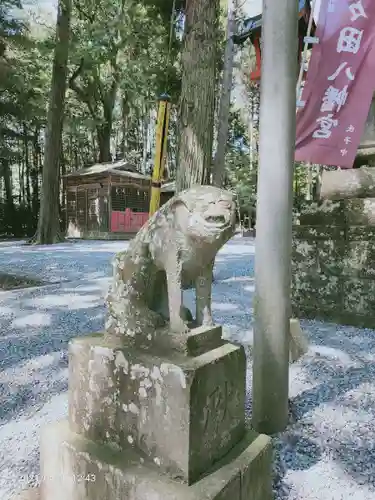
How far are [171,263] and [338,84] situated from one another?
2.94m

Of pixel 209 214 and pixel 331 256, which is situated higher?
pixel 209 214

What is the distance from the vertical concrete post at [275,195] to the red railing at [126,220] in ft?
45.0

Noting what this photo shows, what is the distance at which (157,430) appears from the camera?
3.99ft

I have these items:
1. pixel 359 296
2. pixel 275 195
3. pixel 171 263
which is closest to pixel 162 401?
pixel 171 263

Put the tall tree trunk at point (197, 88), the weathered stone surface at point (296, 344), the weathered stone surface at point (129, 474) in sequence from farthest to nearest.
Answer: the tall tree trunk at point (197, 88), the weathered stone surface at point (296, 344), the weathered stone surface at point (129, 474)

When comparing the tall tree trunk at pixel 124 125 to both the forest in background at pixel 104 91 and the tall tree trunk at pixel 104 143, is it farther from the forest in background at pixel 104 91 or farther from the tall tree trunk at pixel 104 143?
the tall tree trunk at pixel 104 143

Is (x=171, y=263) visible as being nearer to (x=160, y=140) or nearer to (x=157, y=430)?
(x=157, y=430)

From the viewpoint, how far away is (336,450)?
1782 mm

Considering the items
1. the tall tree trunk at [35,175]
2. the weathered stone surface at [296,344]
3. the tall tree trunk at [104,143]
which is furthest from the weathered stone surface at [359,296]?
the tall tree trunk at [35,175]

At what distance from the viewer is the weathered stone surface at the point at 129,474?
116 cm

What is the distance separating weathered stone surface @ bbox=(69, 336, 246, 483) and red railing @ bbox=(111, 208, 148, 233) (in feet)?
46.5

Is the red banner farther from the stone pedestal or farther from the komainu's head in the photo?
the stone pedestal

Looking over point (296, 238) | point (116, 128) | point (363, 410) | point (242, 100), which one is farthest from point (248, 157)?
point (363, 410)

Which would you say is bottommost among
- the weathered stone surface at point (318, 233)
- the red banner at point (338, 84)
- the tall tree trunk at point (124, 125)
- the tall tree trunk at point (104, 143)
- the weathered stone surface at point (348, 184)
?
the weathered stone surface at point (318, 233)
